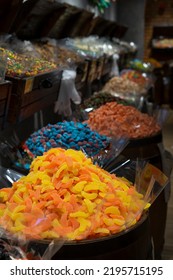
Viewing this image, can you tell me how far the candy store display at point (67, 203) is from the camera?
1669mm

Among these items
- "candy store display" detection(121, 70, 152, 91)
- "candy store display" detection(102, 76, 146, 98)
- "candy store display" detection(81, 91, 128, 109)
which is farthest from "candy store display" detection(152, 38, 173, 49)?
"candy store display" detection(81, 91, 128, 109)

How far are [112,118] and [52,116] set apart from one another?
1.24 metres

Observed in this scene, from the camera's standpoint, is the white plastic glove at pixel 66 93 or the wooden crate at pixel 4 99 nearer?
the wooden crate at pixel 4 99

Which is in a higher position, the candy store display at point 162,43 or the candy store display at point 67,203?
the candy store display at point 67,203

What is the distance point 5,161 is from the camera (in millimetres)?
2605

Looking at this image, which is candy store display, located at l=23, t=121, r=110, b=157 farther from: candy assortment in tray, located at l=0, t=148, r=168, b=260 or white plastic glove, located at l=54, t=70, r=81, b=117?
white plastic glove, located at l=54, t=70, r=81, b=117

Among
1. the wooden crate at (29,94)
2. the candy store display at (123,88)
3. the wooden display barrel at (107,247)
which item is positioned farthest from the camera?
the candy store display at (123,88)

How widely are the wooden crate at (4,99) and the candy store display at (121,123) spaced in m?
0.81

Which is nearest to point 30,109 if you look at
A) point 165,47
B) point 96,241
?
point 96,241

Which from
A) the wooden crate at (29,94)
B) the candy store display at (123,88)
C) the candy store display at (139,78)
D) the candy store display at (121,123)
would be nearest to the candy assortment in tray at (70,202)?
the wooden crate at (29,94)

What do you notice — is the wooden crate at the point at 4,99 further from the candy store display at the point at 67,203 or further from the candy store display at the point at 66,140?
the candy store display at the point at 67,203

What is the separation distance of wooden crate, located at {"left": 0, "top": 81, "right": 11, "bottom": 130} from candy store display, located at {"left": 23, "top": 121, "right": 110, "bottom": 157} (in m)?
0.25

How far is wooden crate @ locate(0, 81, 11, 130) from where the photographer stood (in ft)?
7.89
